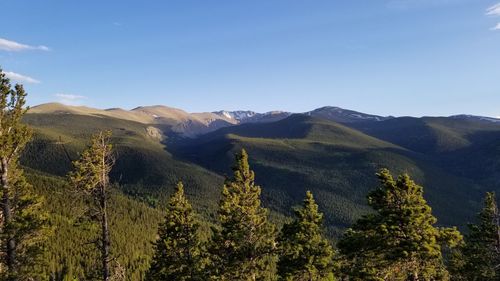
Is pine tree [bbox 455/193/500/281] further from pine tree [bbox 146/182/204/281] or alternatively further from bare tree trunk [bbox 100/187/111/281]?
bare tree trunk [bbox 100/187/111/281]

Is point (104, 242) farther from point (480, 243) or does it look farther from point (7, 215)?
point (480, 243)

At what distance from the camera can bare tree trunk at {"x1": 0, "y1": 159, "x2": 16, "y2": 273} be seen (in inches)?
1089

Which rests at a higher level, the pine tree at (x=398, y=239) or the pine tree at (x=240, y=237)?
the pine tree at (x=398, y=239)

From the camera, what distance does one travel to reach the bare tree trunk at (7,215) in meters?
27.7

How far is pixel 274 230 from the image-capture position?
1812 inches

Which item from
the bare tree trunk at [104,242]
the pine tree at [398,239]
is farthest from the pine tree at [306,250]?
the bare tree trunk at [104,242]

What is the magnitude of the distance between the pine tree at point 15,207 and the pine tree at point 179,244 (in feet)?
57.4

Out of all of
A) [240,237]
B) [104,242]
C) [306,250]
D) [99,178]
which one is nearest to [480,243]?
[306,250]

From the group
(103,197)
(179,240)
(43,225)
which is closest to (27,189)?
(43,225)

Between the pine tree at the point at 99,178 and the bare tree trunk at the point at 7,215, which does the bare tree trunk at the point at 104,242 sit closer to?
the pine tree at the point at 99,178

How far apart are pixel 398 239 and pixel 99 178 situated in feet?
65.6

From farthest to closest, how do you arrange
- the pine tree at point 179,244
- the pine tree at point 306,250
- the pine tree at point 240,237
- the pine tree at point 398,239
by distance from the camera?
the pine tree at point 179,244, the pine tree at point 306,250, the pine tree at point 240,237, the pine tree at point 398,239

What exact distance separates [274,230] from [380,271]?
19414 mm

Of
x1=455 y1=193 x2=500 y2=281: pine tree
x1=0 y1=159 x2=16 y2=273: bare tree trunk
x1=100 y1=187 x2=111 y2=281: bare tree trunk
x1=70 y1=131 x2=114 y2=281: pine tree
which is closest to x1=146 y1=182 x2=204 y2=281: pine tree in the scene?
x1=70 y1=131 x2=114 y2=281: pine tree
